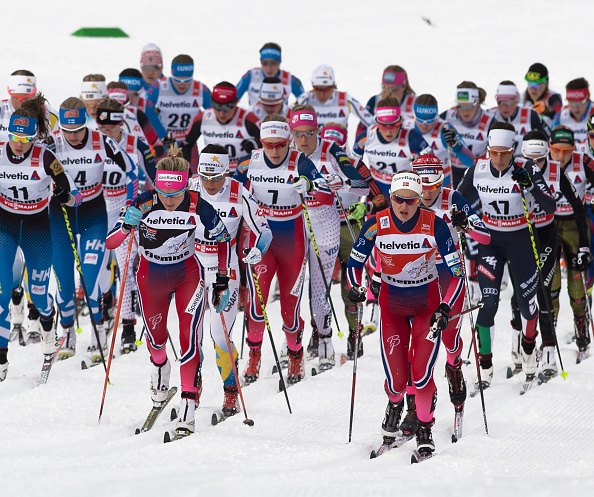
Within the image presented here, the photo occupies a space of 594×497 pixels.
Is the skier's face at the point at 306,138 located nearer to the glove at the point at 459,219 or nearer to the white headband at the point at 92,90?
the glove at the point at 459,219

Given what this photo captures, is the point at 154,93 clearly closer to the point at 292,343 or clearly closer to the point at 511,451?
the point at 292,343

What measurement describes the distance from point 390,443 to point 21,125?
14.5 ft

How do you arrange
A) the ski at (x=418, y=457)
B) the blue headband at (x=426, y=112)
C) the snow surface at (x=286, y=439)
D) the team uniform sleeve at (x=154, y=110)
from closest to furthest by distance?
1. the snow surface at (x=286, y=439)
2. the ski at (x=418, y=457)
3. the blue headband at (x=426, y=112)
4. the team uniform sleeve at (x=154, y=110)

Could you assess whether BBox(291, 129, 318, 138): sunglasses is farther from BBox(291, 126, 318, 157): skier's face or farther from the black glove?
the black glove

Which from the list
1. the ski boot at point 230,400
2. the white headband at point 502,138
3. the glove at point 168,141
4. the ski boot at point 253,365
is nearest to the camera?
the ski boot at point 230,400

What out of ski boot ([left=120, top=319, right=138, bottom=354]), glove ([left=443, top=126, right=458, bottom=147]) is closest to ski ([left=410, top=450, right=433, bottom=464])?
ski boot ([left=120, top=319, right=138, bottom=354])

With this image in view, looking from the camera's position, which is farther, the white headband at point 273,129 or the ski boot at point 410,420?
the white headband at point 273,129

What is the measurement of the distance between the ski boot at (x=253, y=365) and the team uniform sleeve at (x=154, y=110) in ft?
13.7

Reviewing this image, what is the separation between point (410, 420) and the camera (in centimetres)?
713

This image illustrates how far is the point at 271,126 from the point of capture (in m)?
8.36

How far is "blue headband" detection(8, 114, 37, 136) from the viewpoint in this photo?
8320 millimetres

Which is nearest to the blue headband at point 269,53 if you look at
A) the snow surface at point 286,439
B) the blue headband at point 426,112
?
the blue headband at point 426,112

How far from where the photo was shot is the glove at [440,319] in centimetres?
643

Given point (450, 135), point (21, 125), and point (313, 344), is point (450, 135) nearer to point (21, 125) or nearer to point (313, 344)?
point (313, 344)
